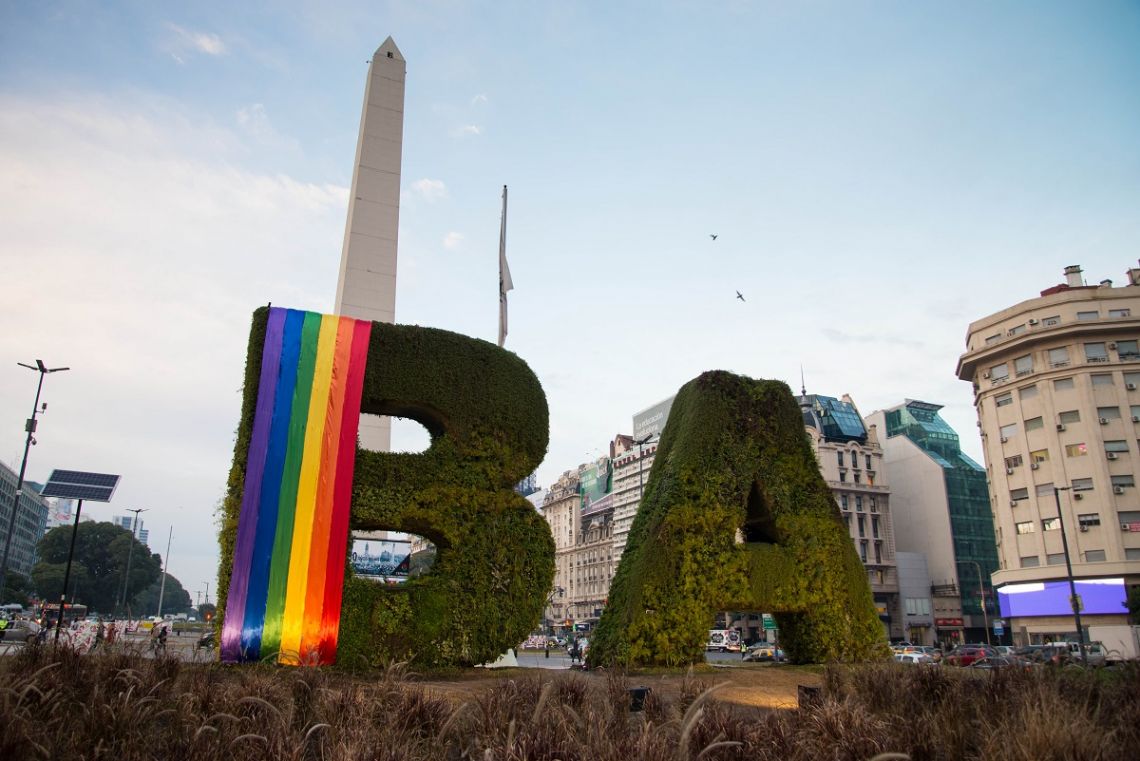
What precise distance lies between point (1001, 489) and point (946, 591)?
29796 mm

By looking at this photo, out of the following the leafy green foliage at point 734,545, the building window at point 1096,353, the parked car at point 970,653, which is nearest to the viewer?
the leafy green foliage at point 734,545

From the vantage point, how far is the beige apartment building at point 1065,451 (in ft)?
142

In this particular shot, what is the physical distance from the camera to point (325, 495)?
13422 millimetres

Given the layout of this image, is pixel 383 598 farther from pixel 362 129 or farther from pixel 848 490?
pixel 848 490

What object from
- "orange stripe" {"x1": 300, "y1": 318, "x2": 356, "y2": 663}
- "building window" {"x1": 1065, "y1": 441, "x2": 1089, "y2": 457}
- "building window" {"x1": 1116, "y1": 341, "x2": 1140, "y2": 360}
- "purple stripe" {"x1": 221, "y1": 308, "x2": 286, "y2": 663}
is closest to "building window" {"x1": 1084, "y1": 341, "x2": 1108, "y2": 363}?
"building window" {"x1": 1116, "y1": 341, "x2": 1140, "y2": 360}

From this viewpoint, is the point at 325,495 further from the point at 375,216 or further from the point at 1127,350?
the point at 1127,350

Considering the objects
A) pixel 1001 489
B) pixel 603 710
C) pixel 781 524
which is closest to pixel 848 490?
pixel 1001 489

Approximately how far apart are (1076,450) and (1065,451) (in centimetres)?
63

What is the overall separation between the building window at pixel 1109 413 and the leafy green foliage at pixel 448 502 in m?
43.9

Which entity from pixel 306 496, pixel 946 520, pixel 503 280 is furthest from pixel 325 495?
pixel 946 520

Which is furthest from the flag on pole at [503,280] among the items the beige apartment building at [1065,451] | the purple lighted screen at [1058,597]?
the purple lighted screen at [1058,597]

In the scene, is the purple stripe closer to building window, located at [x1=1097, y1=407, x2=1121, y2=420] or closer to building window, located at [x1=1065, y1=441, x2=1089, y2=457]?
building window, located at [x1=1065, y1=441, x2=1089, y2=457]

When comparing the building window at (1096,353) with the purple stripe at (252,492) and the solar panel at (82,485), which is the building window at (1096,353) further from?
the solar panel at (82,485)

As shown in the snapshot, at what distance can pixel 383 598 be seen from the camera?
523 inches
